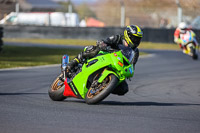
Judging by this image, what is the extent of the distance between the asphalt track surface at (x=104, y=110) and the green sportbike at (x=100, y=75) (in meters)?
0.19

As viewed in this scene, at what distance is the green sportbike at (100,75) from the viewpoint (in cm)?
740

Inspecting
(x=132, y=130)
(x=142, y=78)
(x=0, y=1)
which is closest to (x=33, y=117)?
(x=132, y=130)

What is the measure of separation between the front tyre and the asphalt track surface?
5.0 inches

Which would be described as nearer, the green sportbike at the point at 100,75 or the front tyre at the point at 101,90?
the front tyre at the point at 101,90

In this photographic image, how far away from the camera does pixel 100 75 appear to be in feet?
24.9

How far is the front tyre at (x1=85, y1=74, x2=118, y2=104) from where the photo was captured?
727cm

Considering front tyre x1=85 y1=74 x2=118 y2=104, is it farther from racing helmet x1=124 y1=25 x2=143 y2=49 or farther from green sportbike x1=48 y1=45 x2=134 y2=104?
racing helmet x1=124 y1=25 x2=143 y2=49

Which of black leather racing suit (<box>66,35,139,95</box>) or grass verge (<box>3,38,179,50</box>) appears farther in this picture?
grass verge (<box>3,38,179,50</box>)

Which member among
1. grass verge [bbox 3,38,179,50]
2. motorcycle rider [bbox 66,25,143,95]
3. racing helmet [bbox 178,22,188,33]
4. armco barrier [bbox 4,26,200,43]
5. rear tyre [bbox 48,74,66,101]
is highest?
motorcycle rider [bbox 66,25,143,95]

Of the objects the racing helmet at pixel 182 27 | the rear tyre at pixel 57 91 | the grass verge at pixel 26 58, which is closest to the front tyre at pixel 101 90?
the rear tyre at pixel 57 91

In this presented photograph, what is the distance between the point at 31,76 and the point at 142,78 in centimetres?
293

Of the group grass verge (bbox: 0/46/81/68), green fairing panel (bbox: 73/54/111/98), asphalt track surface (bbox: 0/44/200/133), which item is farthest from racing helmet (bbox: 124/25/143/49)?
grass verge (bbox: 0/46/81/68)

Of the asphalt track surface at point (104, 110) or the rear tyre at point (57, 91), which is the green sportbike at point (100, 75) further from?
the asphalt track surface at point (104, 110)

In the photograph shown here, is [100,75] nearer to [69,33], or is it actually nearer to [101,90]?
[101,90]
